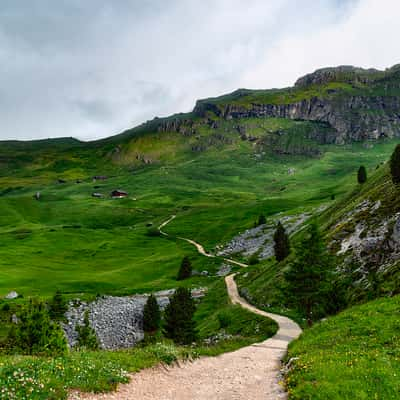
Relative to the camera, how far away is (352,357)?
17.4 meters

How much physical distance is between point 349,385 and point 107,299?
7538 cm

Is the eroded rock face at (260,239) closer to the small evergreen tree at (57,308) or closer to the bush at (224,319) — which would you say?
the bush at (224,319)

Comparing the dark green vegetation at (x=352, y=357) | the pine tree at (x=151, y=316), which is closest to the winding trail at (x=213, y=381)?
the dark green vegetation at (x=352, y=357)

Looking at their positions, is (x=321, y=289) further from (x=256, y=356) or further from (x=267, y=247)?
(x=267, y=247)

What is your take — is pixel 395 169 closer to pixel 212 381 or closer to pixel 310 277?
pixel 310 277

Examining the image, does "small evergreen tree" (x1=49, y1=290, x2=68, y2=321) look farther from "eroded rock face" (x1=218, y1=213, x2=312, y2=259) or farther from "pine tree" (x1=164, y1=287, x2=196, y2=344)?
"eroded rock face" (x1=218, y1=213, x2=312, y2=259)

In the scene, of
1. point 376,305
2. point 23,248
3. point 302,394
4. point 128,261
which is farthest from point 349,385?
point 23,248

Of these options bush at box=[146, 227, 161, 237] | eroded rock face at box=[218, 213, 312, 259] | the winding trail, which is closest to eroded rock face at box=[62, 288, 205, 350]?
→ eroded rock face at box=[218, 213, 312, 259]

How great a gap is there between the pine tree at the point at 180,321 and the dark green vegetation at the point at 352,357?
2450 centimetres

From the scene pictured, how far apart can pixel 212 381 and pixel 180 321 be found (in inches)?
1262

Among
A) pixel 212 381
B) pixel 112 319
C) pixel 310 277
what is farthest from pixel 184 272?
pixel 212 381

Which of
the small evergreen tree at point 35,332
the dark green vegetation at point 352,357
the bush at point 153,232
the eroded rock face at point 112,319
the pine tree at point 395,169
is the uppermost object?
the pine tree at point 395,169

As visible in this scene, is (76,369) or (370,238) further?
(370,238)

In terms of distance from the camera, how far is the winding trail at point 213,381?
623 inches
